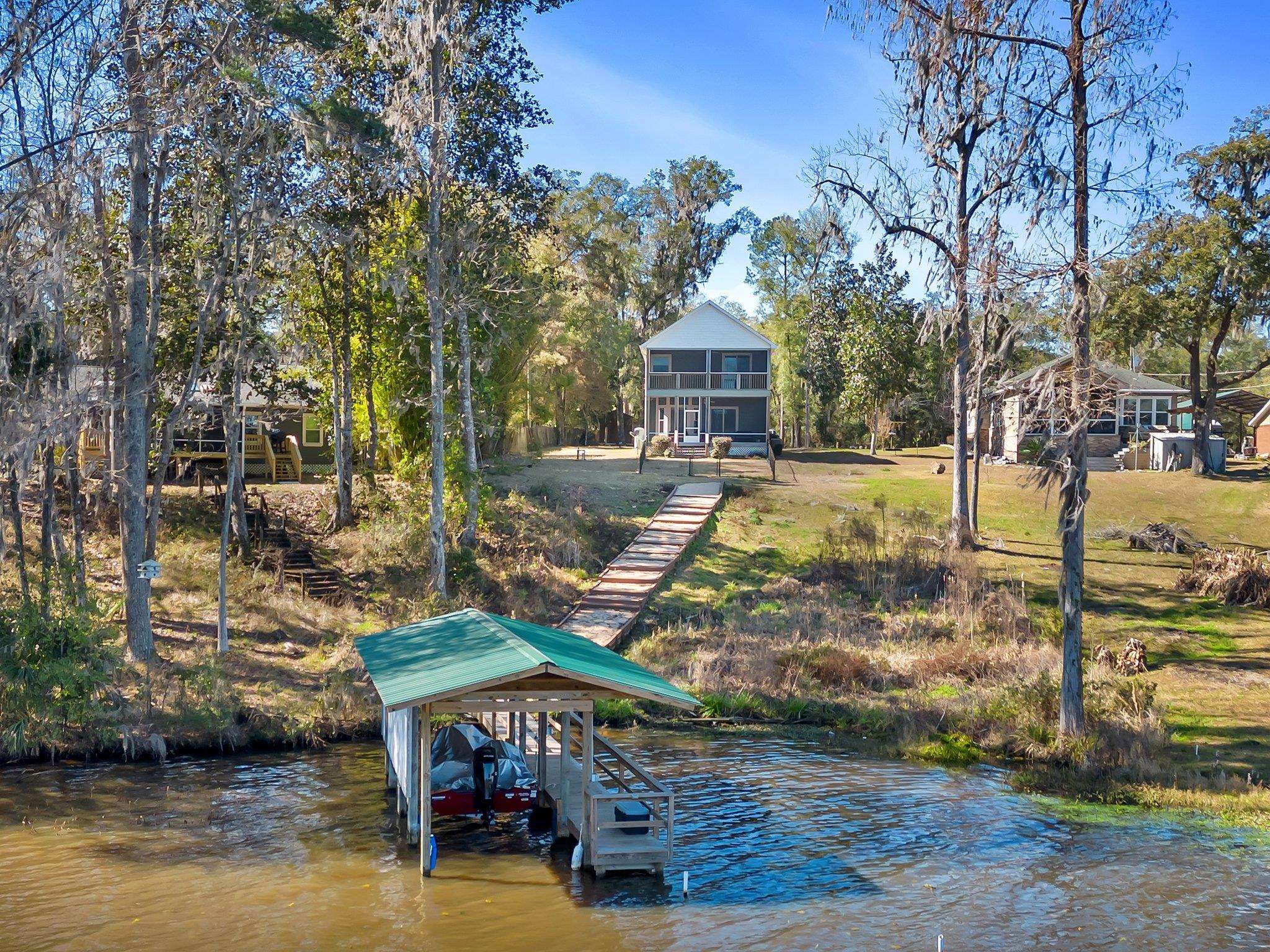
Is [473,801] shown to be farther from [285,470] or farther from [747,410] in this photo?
[747,410]

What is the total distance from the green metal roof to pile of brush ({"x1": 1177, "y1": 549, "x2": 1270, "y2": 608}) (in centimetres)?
1865

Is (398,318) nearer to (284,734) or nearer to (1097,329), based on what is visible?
(284,734)

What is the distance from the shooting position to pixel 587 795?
47.9 feet

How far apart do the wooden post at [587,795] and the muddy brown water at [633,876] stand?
382mm

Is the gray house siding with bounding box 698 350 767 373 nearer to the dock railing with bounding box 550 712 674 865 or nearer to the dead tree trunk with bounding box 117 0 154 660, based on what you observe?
the dead tree trunk with bounding box 117 0 154 660

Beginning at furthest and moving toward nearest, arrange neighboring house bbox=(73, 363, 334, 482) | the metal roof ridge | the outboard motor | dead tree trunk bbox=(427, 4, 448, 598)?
neighboring house bbox=(73, 363, 334, 482)
dead tree trunk bbox=(427, 4, 448, 598)
the outboard motor
the metal roof ridge

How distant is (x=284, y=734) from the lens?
70.3 feet

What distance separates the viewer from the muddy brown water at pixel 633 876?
497 inches

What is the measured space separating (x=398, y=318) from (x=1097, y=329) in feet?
85.5

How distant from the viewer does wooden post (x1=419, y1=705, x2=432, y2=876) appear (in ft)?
46.4

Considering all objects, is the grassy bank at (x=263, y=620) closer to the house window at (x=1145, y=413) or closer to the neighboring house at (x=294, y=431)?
the neighboring house at (x=294, y=431)

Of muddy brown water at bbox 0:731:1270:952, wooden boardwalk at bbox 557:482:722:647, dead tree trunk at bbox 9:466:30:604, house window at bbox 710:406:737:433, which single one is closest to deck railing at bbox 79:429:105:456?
dead tree trunk at bbox 9:466:30:604

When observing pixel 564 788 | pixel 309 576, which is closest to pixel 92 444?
pixel 309 576

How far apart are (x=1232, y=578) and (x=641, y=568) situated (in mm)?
15501
